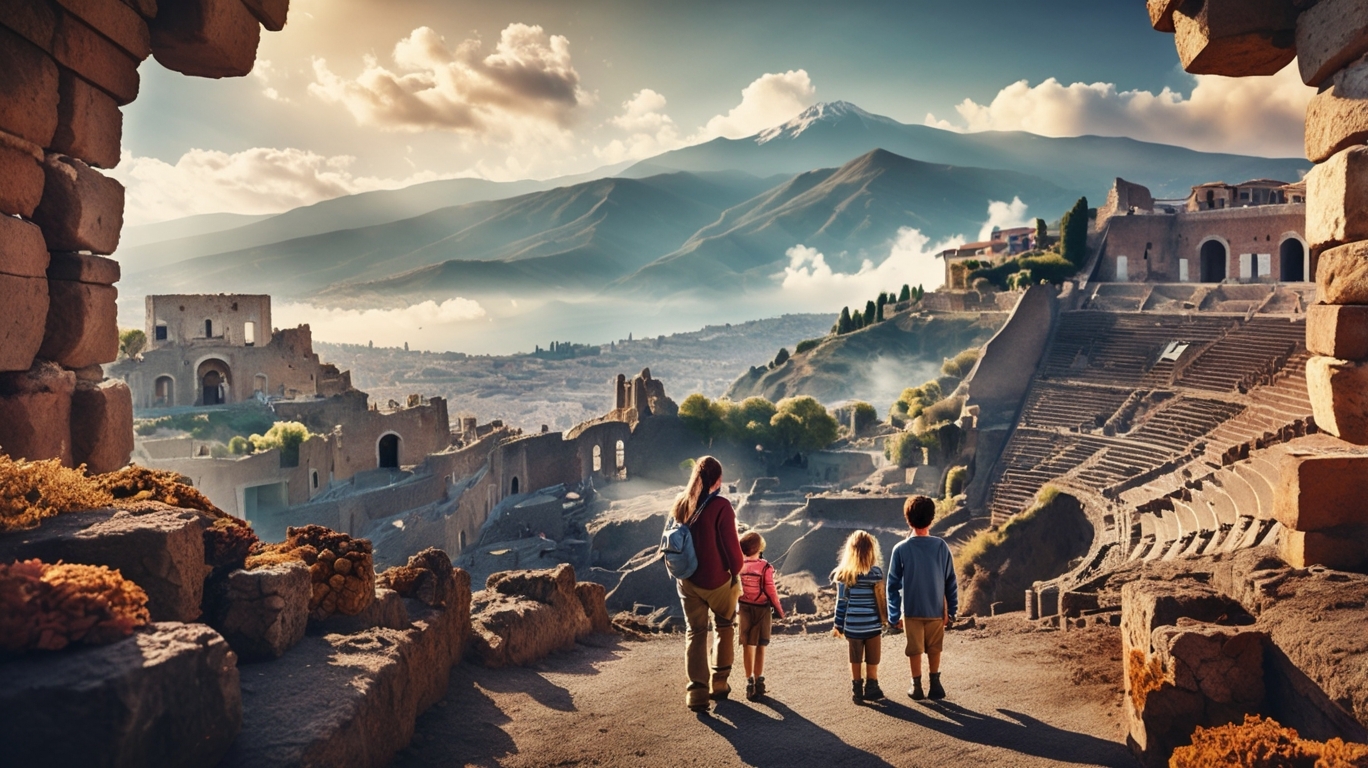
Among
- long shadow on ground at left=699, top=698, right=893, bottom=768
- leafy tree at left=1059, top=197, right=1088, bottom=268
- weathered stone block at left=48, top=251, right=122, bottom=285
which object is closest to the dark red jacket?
long shadow on ground at left=699, top=698, right=893, bottom=768

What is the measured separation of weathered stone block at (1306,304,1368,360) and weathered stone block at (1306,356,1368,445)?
2.3 inches

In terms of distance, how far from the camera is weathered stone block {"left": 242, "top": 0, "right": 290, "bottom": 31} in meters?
7.04

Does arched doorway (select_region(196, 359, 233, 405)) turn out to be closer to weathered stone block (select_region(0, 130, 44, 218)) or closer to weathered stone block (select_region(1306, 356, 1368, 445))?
weathered stone block (select_region(0, 130, 44, 218))

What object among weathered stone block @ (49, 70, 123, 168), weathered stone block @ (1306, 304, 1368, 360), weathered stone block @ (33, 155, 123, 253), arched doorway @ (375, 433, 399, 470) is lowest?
arched doorway @ (375, 433, 399, 470)

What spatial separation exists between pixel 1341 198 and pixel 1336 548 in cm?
206

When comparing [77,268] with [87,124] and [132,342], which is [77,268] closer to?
[87,124]

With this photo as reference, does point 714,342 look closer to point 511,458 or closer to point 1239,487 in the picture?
point 511,458

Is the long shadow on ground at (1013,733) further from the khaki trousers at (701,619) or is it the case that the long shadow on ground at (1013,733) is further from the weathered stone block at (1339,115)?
the weathered stone block at (1339,115)

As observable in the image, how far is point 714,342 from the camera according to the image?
18412 cm

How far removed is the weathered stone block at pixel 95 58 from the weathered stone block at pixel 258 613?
10.8 feet

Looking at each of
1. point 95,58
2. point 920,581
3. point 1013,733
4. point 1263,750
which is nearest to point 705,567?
point 920,581

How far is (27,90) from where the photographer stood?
564 cm

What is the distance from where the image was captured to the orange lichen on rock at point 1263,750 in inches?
155

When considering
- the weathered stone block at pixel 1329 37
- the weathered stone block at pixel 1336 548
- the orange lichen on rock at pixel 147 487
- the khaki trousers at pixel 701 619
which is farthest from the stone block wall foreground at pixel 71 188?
the weathered stone block at pixel 1336 548
